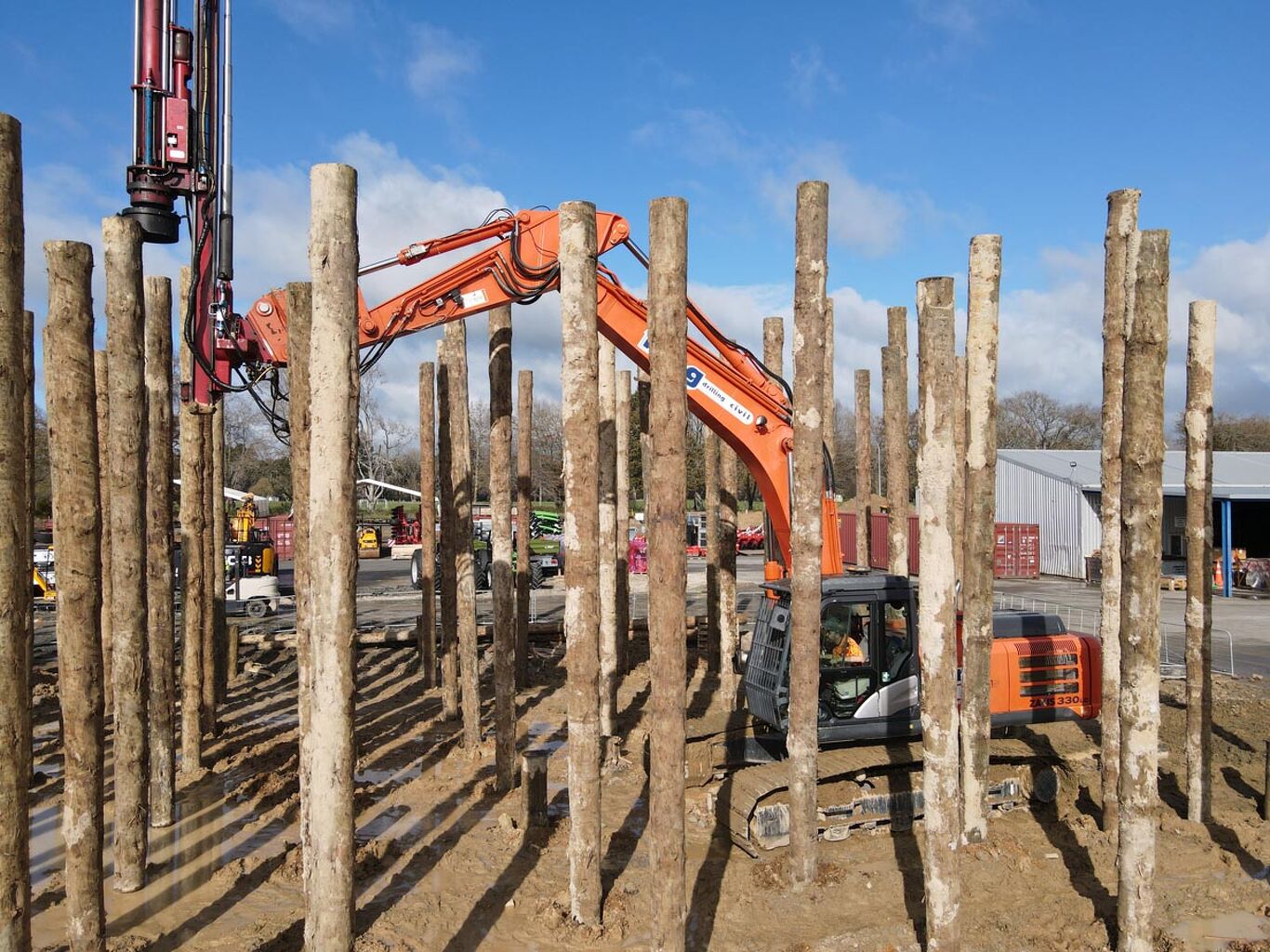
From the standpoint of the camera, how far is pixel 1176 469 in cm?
3238

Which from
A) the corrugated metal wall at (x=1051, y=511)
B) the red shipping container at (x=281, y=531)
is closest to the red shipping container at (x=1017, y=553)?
the corrugated metal wall at (x=1051, y=511)

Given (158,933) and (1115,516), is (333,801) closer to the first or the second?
(158,933)

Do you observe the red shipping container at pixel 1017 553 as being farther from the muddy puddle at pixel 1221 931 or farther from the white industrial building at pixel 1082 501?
the muddy puddle at pixel 1221 931

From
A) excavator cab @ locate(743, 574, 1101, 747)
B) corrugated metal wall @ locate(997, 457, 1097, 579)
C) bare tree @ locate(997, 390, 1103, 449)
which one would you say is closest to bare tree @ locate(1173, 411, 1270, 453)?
bare tree @ locate(997, 390, 1103, 449)

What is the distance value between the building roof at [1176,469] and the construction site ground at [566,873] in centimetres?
1999

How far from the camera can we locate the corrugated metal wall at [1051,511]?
99.7 ft

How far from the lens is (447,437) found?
11.5 meters

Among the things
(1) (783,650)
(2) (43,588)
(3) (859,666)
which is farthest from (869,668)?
(2) (43,588)

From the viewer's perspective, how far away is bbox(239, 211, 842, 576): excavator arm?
9344 millimetres

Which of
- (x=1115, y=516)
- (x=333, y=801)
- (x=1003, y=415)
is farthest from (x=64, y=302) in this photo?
(x=1003, y=415)

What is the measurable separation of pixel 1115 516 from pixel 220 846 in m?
7.75

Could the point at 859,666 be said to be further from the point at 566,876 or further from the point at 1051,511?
the point at 1051,511

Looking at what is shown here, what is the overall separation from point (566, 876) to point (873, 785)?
103 inches

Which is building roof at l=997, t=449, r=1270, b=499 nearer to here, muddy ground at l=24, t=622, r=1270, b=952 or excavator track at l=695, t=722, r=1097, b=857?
muddy ground at l=24, t=622, r=1270, b=952
